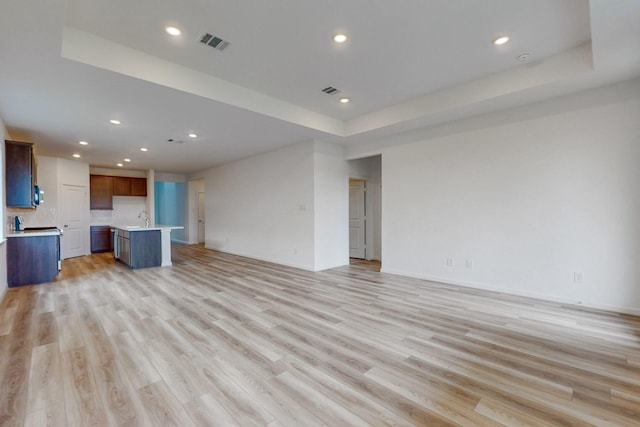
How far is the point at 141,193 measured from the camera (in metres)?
9.53

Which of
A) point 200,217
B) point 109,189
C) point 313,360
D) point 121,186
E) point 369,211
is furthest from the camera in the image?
point 200,217

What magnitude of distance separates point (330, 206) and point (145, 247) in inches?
161

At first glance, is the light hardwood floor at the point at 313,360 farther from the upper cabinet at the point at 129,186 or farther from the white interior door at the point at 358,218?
the upper cabinet at the point at 129,186

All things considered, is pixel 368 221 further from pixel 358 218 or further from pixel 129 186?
pixel 129 186

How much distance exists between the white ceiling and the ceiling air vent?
6cm

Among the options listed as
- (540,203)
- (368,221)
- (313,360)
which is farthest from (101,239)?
(540,203)

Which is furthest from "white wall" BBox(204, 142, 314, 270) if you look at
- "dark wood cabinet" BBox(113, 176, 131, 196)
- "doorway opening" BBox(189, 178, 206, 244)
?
"dark wood cabinet" BBox(113, 176, 131, 196)

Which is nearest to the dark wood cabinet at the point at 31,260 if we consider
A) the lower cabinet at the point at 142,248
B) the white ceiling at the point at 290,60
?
the lower cabinet at the point at 142,248

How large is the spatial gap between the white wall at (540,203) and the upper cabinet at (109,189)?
8728 mm

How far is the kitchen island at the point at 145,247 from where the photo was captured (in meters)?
6.07

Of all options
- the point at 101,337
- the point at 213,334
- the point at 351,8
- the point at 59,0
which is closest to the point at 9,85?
the point at 59,0

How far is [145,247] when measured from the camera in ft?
20.3

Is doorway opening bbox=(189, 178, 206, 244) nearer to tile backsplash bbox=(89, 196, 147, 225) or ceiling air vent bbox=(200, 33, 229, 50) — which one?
tile backsplash bbox=(89, 196, 147, 225)

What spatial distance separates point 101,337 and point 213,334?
1.07 meters
